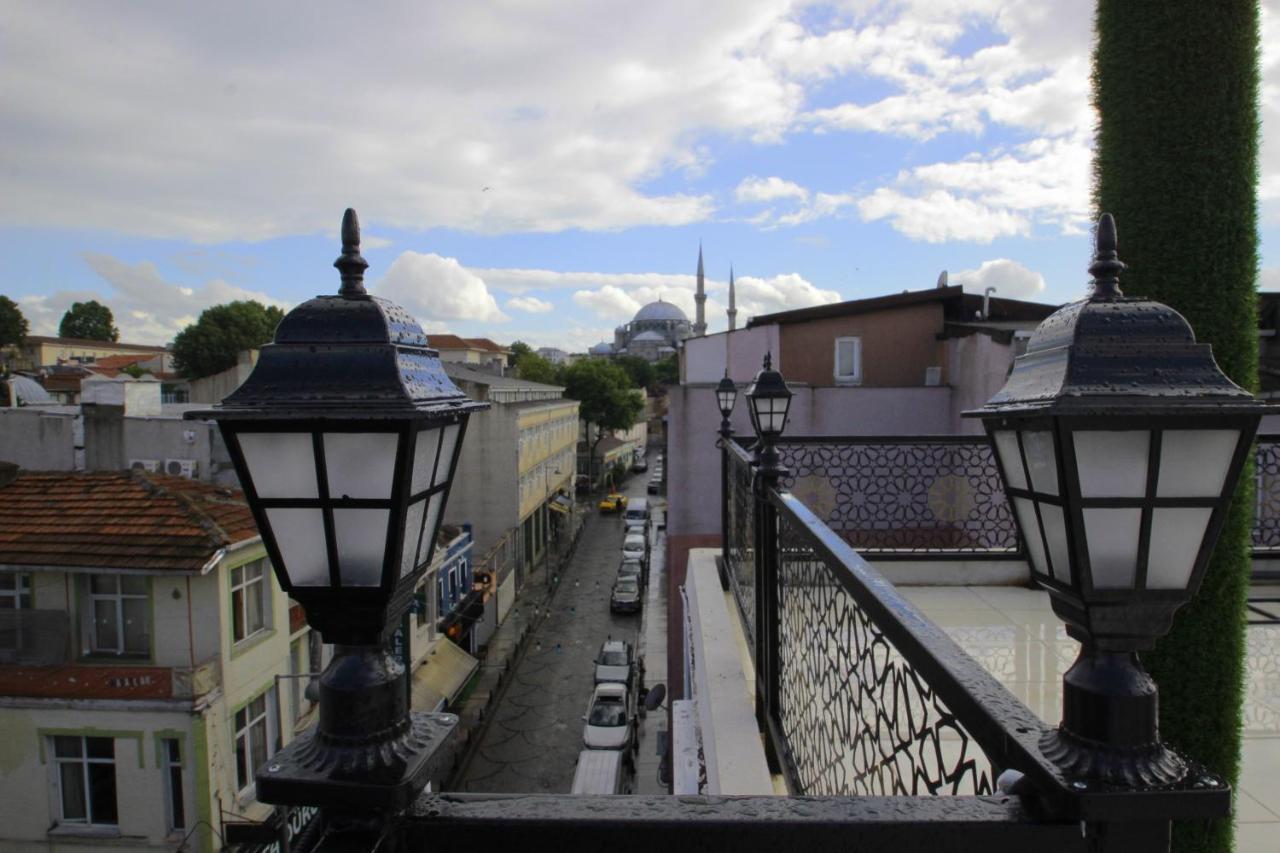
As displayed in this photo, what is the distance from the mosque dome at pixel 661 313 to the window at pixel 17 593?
Result: 121406 millimetres

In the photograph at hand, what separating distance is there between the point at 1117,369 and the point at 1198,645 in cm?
401

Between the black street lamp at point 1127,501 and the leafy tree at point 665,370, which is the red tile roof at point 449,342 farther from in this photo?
the black street lamp at point 1127,501

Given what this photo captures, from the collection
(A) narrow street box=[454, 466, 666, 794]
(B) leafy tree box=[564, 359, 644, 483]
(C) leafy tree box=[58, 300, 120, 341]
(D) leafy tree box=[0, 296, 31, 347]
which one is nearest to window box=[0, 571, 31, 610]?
(A) narrow street box=[454, 466, 666, 794]

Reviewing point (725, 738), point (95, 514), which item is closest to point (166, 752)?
point (95, 514)

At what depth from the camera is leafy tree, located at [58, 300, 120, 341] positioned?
74062mm

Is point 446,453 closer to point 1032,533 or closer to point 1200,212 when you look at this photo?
point 1032,533

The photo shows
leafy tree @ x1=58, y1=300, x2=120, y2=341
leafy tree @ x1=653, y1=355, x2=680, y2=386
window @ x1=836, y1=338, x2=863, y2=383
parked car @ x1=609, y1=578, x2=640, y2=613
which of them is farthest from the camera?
leafy tree @ x1=653, y1=355, x2=680, y2=386

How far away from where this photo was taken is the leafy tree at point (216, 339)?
4159 cm

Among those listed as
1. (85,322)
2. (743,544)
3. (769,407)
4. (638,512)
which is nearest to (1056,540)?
(769,407)

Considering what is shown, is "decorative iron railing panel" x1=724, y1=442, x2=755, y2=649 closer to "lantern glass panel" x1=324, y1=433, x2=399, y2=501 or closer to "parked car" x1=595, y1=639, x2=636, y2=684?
"lantern glass panel" x1=324, y1=433, x2=399, y2=501

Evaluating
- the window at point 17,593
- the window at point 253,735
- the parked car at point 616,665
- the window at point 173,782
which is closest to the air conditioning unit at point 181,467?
the window at point 17,593

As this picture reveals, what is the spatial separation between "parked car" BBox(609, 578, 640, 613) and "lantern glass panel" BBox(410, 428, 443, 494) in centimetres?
2962

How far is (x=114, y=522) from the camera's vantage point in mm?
11398

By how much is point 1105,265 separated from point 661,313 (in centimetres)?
13125
